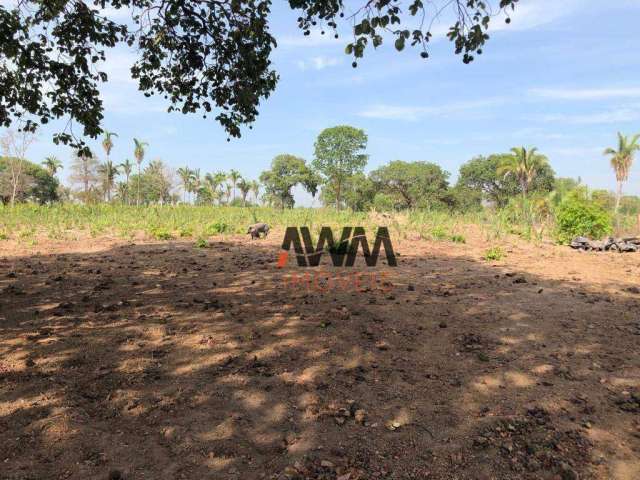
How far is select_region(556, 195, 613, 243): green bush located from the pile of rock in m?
0.99

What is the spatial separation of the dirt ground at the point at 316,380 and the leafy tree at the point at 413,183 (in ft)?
148

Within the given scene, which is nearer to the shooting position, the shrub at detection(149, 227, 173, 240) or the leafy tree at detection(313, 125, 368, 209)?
the shrub at detection(149, 227, 173, 240)

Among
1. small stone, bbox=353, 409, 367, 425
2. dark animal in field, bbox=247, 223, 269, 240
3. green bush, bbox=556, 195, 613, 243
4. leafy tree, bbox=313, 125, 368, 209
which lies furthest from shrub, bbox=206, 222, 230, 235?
leafy tree, bbox=313, 125, 368, 209

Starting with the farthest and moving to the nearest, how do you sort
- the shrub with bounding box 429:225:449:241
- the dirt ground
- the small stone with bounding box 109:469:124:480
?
1. the shrub with bounding box 429:225:449:241
2. the dirt ground
3. the small stone with bounding box 109:469:124:480

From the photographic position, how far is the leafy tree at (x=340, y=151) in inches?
1770

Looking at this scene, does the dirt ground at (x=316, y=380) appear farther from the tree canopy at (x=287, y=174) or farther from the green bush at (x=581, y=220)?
the tree canopy at (x=287, y=174)

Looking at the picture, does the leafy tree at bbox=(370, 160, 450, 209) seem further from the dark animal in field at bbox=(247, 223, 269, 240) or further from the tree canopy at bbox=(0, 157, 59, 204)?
the tree canopy at bbox=(0, 157, 59, 204)

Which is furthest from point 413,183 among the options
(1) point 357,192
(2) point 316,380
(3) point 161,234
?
(2) point 316,380

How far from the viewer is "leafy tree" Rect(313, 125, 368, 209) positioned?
4495cm

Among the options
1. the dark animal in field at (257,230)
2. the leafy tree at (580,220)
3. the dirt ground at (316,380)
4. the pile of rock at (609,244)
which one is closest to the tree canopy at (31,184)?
the dark animal in field at (257,230)

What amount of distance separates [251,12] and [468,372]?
5.41m

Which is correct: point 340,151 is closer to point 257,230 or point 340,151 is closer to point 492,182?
point 492,182

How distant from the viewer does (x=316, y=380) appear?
3562 millimetres

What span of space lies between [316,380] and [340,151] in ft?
141
